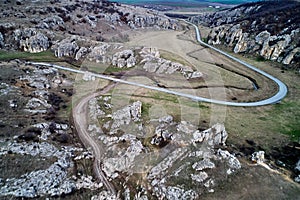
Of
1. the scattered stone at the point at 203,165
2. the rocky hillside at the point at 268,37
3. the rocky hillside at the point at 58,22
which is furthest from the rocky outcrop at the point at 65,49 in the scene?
the rocky hillside at the point at 268,37

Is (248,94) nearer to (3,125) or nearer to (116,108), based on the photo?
(116,108)

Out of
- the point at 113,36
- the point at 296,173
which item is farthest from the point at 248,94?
the point at 113,36

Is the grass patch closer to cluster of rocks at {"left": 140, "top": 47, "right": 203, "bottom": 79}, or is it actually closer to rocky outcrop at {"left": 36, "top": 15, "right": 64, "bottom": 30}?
cluster of rocks at {"left": 140, "top": 47, "right": 203, "bottom": 79}

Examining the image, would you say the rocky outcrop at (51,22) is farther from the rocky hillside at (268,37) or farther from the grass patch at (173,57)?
the rocky hillside at (268,37)

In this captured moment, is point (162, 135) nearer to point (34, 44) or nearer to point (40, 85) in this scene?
point (40, 85)

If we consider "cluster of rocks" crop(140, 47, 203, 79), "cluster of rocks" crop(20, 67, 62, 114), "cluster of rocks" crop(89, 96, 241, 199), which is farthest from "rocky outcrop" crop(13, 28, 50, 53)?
"cluster of rocks" crop(89, 96, 241, 199)
